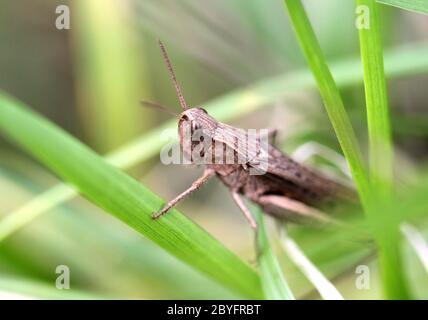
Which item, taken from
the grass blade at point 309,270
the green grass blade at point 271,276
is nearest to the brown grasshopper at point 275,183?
the grass blade at point 309,270

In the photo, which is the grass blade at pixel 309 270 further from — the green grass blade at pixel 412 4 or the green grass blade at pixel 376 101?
the green grass blade at pixel 412 4

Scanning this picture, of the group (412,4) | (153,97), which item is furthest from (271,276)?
(153,97)

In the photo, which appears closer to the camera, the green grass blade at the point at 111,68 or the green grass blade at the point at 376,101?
the green grass blade at the point at 376,101

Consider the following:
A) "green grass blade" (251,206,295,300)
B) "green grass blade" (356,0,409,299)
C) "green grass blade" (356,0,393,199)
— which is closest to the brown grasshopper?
"green grass blade" (251,206,295,300)

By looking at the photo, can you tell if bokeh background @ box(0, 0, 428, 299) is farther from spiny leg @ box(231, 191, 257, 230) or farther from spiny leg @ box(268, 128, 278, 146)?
spiny leg @ box(231, 191, 257, 230)

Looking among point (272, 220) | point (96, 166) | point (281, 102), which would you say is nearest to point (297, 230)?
point (272, 220)
